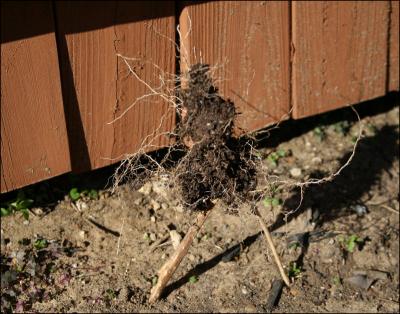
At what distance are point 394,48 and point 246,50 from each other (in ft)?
3.60

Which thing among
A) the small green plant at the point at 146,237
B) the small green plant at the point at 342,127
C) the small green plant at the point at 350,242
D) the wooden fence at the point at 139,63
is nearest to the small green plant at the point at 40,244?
the wooden fence at the point at 139,63

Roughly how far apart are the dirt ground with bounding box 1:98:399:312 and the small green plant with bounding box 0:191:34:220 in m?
0.04

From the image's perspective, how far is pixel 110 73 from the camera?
11.1 feet

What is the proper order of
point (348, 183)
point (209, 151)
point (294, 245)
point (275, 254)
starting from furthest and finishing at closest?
point (348, 183)
point (294, 245)
point (275, 254)
point (209, 151)

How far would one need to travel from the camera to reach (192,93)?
2.79 m

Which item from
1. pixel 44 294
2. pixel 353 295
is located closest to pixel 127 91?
pixel 44 294

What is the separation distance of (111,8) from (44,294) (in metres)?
1.28

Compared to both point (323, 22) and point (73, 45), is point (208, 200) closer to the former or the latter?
point (73, 45)

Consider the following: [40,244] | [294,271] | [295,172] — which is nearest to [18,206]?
[40,244]

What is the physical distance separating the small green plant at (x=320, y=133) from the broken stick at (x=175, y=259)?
51.5 inches

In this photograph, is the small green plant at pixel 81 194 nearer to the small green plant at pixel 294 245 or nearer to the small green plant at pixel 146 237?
the small green plant at pixel 146 237

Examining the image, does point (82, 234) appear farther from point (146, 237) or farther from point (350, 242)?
point (350, 242)

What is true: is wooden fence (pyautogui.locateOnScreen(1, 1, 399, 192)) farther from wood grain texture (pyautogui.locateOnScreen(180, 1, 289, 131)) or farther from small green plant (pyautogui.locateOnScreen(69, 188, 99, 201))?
small green plant (pyautogui.locateOnScreen(69, 188, 99, 201))

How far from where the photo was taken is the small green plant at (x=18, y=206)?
3.53m
